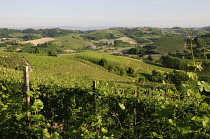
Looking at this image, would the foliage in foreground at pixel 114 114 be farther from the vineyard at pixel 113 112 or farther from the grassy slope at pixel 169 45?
the grassy slope at pixel 169 45

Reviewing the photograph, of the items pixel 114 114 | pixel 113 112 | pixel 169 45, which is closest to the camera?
pixel 114 114

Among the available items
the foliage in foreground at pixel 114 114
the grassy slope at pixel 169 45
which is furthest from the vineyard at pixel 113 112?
the grassy slope at pixel 169 45

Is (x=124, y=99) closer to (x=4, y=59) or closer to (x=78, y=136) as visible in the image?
(x=78, y=136)

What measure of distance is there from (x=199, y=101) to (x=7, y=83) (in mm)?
7140

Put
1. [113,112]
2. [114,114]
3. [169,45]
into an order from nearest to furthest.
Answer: [114,114] < [113,112] < [169,45]

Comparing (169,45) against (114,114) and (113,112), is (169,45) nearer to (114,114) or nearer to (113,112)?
(113,112)

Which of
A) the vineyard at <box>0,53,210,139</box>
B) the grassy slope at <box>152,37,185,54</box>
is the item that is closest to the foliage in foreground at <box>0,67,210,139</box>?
the vineyard at <box>0,53,210,139</box>

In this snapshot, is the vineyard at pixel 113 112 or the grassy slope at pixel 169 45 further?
the grassy slope at pixel 169 45

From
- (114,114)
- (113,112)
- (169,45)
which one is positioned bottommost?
(113,112)

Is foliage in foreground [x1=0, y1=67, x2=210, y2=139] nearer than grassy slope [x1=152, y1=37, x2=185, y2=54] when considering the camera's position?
Yes


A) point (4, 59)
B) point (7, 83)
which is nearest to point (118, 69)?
point (4, 59)

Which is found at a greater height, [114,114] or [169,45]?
[169,45]

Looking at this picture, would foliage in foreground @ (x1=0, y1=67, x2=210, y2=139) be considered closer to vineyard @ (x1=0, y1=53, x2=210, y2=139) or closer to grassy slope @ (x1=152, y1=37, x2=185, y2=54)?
vineyard @ (x1=0, y1=53, x2=210, y2=139)

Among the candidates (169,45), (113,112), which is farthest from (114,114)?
(169,45)
